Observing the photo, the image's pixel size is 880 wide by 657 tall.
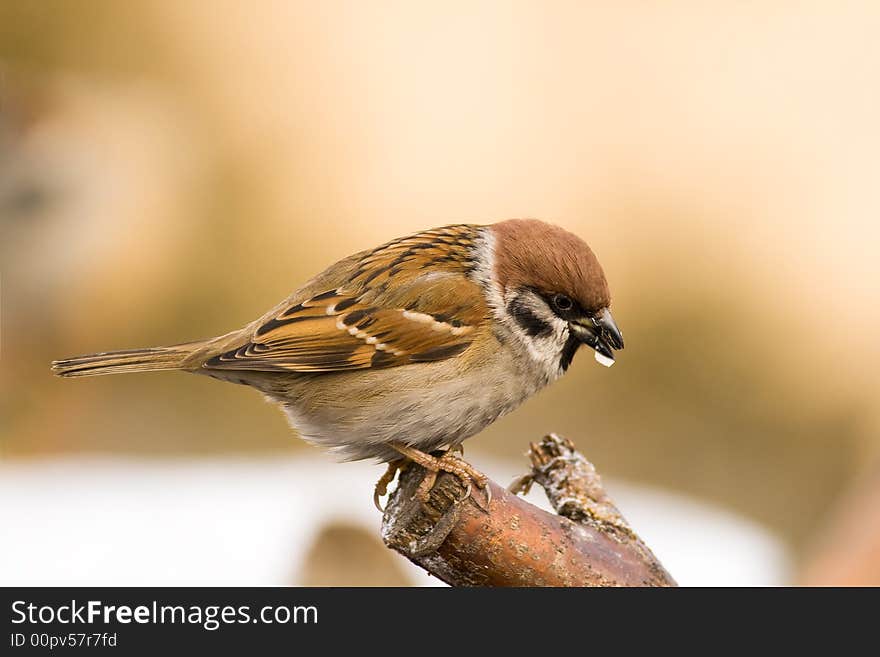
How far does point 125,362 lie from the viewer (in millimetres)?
2783

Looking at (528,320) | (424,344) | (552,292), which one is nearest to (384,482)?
(424,344)

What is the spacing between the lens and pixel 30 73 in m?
5.97

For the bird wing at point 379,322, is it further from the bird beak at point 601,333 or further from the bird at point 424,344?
the bird beak at point 601,333

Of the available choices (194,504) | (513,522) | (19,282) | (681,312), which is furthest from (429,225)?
(513,522)

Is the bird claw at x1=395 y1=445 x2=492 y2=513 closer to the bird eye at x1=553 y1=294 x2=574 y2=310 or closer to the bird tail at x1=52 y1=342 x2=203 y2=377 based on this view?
the bird eye at x1=553 y1=294 x2=574 y2=310

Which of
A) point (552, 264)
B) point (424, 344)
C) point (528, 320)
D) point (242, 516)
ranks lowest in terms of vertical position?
point (242, 516)

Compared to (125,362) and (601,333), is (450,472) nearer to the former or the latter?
(601,333)

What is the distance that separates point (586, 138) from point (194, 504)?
2.97m

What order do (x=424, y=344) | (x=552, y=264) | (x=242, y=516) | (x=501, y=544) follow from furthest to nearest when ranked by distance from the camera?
1. (x=242, y=516)
2. (x=424, y=344)
3. (x=552, y=264)
4. (x=501, y=544)

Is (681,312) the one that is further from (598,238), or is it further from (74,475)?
(74,475)

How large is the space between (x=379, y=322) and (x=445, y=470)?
0.47 m

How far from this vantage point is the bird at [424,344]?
8.43ft

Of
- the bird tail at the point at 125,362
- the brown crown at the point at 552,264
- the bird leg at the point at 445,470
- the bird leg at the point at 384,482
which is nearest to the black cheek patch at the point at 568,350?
the brown crown at the point at 552,264

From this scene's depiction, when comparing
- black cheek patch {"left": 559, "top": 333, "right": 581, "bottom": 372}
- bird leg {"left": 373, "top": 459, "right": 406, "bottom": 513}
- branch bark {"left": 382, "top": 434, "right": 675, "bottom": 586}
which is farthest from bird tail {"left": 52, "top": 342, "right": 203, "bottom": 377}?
black cheek patch {"left": 559, "top": 333, "right": 581, "bottom": 372}
